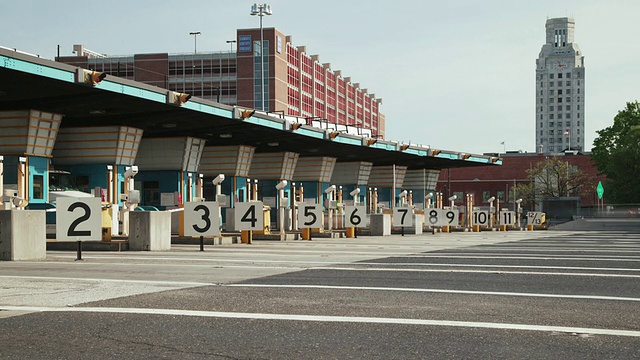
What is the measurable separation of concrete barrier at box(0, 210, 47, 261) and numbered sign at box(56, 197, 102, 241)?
2.37 feet

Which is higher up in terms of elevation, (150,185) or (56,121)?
(56,121)

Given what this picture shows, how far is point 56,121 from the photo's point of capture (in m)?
34.5

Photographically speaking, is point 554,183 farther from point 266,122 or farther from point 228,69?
point 266,122

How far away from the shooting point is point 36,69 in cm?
2623

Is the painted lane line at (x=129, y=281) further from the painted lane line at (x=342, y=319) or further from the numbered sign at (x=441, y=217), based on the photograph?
the numbered sign at (x=441, y=217)

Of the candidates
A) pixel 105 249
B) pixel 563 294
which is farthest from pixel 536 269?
pixel 105 249

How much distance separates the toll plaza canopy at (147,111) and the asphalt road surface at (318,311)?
12.9 m

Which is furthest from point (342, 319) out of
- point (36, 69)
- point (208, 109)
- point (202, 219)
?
point (208, 109)

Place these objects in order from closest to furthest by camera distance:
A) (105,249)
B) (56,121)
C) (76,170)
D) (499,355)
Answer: (499,355) → (105,249) → (56,121) → (76,170)

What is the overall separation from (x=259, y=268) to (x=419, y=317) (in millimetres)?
6955

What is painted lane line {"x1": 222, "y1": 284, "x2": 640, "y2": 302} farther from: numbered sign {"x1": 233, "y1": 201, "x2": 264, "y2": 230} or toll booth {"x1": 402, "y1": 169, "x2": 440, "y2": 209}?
toll booth {"x1": 402, "y1": 169, "x2": 440, "y2": 209}

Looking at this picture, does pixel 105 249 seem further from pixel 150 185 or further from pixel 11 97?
pixel 150 185

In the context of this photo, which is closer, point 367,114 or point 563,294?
point 563,294

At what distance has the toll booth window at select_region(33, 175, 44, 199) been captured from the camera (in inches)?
1302
